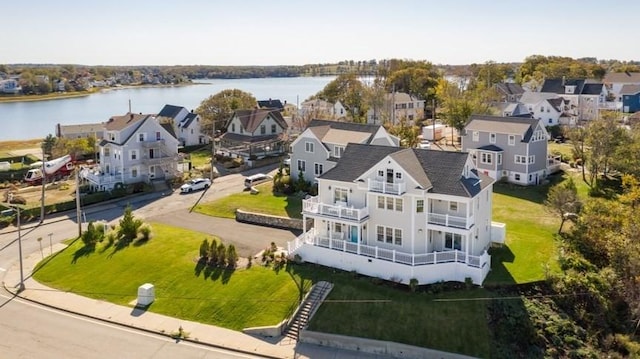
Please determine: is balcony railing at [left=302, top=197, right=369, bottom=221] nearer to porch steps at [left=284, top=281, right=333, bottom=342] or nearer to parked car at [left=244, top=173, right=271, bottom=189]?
porch steps at [left=284, top=281, right=333, bottom=342]

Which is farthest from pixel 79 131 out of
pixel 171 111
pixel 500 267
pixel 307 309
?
pixel 500 267

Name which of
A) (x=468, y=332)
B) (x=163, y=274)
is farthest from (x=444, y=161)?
(x=163, y=274)

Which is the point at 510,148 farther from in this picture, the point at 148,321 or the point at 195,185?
the point at 148,321

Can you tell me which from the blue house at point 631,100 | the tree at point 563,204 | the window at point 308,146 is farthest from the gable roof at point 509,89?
the tree at point 563,204

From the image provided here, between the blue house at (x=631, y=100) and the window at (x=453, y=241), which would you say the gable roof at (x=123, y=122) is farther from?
the blue house at (x=631, y=100)

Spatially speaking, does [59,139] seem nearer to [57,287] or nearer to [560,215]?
[57,287]

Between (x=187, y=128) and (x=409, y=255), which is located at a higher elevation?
(x=187, y=128)
